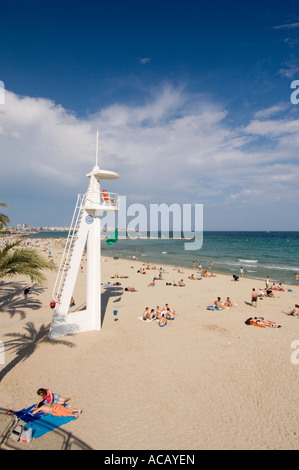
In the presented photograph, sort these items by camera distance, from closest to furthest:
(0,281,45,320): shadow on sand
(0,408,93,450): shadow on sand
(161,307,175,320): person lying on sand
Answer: (0,408,93,450): shadow on sand, (161,307,175,320): person lying on sand, (0,281,45,320): shadow on sand

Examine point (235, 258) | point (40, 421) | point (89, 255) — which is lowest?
point (235, 258)

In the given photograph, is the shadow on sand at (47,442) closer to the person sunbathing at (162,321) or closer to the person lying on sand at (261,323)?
the person sunbathing at (162,321)

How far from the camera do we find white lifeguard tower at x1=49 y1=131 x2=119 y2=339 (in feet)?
35.4

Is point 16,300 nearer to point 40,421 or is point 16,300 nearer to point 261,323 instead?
point 40,421

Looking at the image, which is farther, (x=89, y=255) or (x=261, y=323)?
(x=261, y=323)

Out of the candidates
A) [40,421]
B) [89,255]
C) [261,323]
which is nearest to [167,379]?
[40,421]

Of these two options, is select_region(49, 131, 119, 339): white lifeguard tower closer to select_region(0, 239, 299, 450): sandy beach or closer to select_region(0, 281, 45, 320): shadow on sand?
select_region(0, 239, 299, 450): sandy beach

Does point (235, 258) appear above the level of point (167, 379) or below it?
below

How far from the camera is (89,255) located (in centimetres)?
1151

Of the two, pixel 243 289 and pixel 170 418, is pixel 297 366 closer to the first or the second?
pixel 170 418

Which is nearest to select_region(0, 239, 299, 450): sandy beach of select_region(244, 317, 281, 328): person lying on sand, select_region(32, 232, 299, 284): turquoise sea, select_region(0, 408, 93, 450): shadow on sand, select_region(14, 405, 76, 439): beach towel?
select_region(0, 408, 93, 450): shadow on sand

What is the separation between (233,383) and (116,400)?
3.65 metres

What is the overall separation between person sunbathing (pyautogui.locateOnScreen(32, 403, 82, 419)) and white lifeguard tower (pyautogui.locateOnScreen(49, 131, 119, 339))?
4415mm

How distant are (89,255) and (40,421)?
6.33 m
